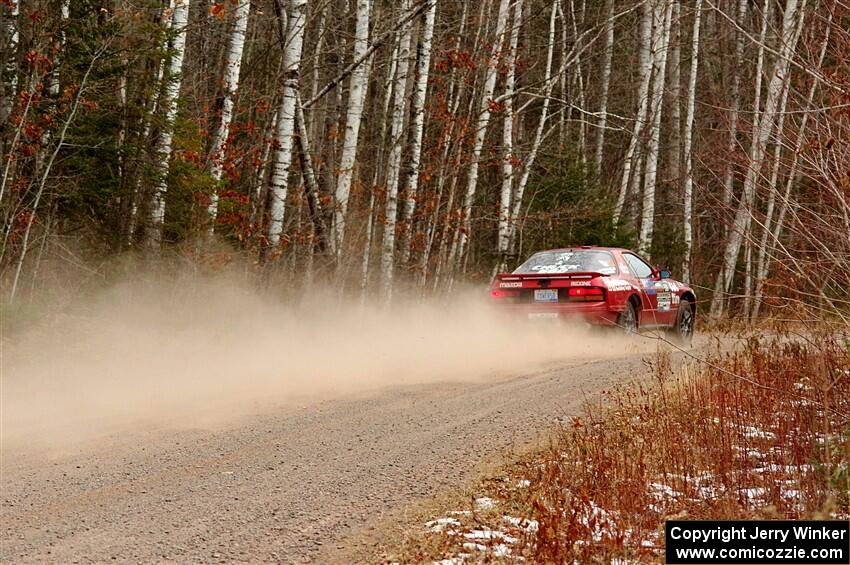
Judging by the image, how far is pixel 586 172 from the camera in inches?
993

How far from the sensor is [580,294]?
49.1 feet

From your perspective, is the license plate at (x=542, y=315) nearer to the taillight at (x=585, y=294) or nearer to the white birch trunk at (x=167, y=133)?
the taillight at (x=585, y=294)

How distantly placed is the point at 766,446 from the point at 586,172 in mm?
18408

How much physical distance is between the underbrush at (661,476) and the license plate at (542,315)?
5.82m

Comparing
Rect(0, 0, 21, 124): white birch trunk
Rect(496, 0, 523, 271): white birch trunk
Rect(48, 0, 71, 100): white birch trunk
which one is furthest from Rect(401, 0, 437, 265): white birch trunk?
Rect(0, 0, 21, 124): white birch trunk

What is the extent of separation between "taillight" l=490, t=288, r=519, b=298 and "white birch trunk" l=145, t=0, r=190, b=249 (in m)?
5.47

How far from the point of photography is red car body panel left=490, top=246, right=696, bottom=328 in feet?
49.0

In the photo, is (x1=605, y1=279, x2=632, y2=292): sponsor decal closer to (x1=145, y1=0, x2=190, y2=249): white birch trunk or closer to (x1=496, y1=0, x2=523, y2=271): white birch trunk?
(x1=496, y1=0, x2=523, y2=271): white birch trunk

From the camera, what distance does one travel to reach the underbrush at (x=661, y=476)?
5.66 metres

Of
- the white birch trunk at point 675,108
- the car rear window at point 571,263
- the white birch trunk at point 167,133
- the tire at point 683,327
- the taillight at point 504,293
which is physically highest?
the white birch trunk at point 675,108

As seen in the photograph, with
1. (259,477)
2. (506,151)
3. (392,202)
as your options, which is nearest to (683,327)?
(392,202)

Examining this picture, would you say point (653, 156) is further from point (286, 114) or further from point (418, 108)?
point (286, 114)

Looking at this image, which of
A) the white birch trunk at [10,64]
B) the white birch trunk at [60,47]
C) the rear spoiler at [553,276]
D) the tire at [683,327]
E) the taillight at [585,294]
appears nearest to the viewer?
the white birch trunk at [10,64]

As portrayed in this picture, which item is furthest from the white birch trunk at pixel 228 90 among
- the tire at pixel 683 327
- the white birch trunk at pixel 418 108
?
the tire at pixel 683 327
